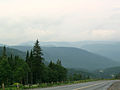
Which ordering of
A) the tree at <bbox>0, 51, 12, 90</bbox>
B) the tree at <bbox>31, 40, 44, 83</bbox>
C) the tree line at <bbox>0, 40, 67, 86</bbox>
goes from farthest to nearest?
the tree at <bbox>31, 40, 44, 83</bbox>
the tree line at <bbox>0, 40, 67, 86</bbox>
the tree at <bbox>0, 51, 12, 90</bbox>

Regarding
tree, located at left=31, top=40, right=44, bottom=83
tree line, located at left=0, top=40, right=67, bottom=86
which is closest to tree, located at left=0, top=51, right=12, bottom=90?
tree line, located at left=0, top=40, right=67, bottom=86

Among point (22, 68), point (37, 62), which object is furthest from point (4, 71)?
point (37, 62)

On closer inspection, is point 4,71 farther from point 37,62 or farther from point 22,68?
point 37,62

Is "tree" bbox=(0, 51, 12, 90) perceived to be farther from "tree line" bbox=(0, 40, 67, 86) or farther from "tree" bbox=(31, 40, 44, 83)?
"tree" bbox=(31, 40, 44, 83)

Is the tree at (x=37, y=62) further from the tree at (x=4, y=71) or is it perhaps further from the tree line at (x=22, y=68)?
the tree at (x=4, y=71)

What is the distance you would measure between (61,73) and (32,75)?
84.6ft

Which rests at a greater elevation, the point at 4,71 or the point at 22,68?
the point at 22,68

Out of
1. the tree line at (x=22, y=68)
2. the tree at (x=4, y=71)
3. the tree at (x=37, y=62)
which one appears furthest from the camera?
the tree at (x=37, y=62)

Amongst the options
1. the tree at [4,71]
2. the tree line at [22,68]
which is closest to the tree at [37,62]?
the tree line at [22,68]

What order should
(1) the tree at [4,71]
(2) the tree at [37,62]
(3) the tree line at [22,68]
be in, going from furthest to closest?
(2) the tree at [37,62]
(3) the tree line at [22,68]
(1) the tree at [4,71]

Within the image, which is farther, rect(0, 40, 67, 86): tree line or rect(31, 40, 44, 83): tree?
rect(31, 40, 44, 83): tree

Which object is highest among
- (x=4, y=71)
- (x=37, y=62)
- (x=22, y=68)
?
(x=37, y=62)

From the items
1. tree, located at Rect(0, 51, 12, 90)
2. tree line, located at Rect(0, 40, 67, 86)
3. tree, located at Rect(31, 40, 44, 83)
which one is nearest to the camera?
tree, located at Rect(0, 51, 12, 90)

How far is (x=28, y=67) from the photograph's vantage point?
81.0 meters
